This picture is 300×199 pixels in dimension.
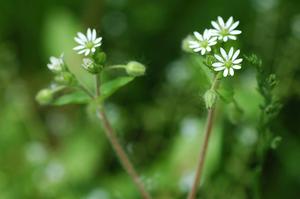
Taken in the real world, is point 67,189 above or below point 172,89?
below

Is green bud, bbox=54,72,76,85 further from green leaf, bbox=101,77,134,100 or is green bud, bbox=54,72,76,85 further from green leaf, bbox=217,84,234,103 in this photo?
green leaf, bbox=217,84,234,103

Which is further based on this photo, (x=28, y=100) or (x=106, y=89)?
(x=28, y=100)

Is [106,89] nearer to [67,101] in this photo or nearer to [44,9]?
[67,101]

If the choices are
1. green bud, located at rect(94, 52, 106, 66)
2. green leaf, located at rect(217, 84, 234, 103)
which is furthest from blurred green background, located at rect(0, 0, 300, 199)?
green bud, located at rect(94, 52, 106, 66)

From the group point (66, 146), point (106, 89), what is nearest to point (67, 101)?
point (106, 89)

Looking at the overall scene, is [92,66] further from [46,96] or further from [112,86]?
[46,96]

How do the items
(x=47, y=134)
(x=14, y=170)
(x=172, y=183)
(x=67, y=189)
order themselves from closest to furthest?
(x=172, y=183), (x=67, y=189), (x=14, y=170), (x=47, y=134)

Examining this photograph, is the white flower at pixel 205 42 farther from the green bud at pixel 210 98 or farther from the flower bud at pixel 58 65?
the flower bud at pixel 58 65
